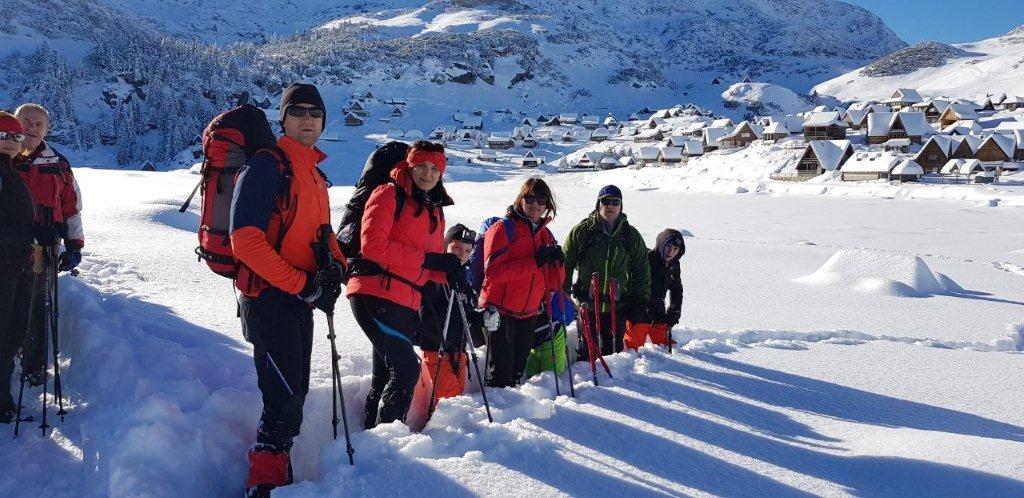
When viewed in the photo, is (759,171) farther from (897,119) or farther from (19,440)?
(19,440)

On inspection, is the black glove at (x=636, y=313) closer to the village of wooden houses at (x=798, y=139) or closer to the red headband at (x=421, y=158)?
the red headband at (x=421, y=158)

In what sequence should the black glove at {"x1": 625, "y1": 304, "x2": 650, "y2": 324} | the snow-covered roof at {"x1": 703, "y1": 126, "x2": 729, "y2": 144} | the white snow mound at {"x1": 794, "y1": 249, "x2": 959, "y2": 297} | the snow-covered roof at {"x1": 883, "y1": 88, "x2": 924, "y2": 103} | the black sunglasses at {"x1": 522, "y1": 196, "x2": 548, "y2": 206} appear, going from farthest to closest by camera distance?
1. the snow-covered roof at {"x1": 883, "y1": 88, "x2": 924, "y2": 103}
2. the snow-covered roof at {"x1": 703, "y1": 126, "x2": 729, "y2": 144}
3. the white snow mound at {"x1": 794, "y1": 249, "x2": 959, "y2": 297}
4. the black glove at {"x1": 625, "y1": 304, "x2": 650, "y2": 324}
5. the black sunglasses at {"x1": 522, "y1": 196, "x2": 548, "y2": 206}

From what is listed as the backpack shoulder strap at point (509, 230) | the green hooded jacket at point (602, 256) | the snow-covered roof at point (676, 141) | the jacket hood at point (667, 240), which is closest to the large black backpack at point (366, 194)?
the backpack shoulder strap at point (509, 230)

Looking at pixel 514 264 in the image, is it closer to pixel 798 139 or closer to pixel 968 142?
pixel 968 142

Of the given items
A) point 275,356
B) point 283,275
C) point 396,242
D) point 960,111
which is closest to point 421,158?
point 396,242

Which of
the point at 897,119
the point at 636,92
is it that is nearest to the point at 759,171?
the point at 897,119

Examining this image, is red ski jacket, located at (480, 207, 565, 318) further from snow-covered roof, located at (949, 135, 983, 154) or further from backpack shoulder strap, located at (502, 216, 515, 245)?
snow-covered roof, located at (949, 135, 983, 154)

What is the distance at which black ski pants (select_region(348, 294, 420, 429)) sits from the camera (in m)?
3.12

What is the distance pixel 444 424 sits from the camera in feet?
10.8

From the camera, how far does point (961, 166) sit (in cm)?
3972

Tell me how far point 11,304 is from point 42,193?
846mm

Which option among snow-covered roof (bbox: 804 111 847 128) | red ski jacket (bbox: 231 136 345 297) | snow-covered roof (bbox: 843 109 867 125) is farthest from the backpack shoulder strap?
snow-covered roof (bbox: 843 109 867 125)

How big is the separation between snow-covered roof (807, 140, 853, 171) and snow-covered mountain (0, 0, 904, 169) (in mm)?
59591

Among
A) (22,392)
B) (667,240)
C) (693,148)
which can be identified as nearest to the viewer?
(22,392)
